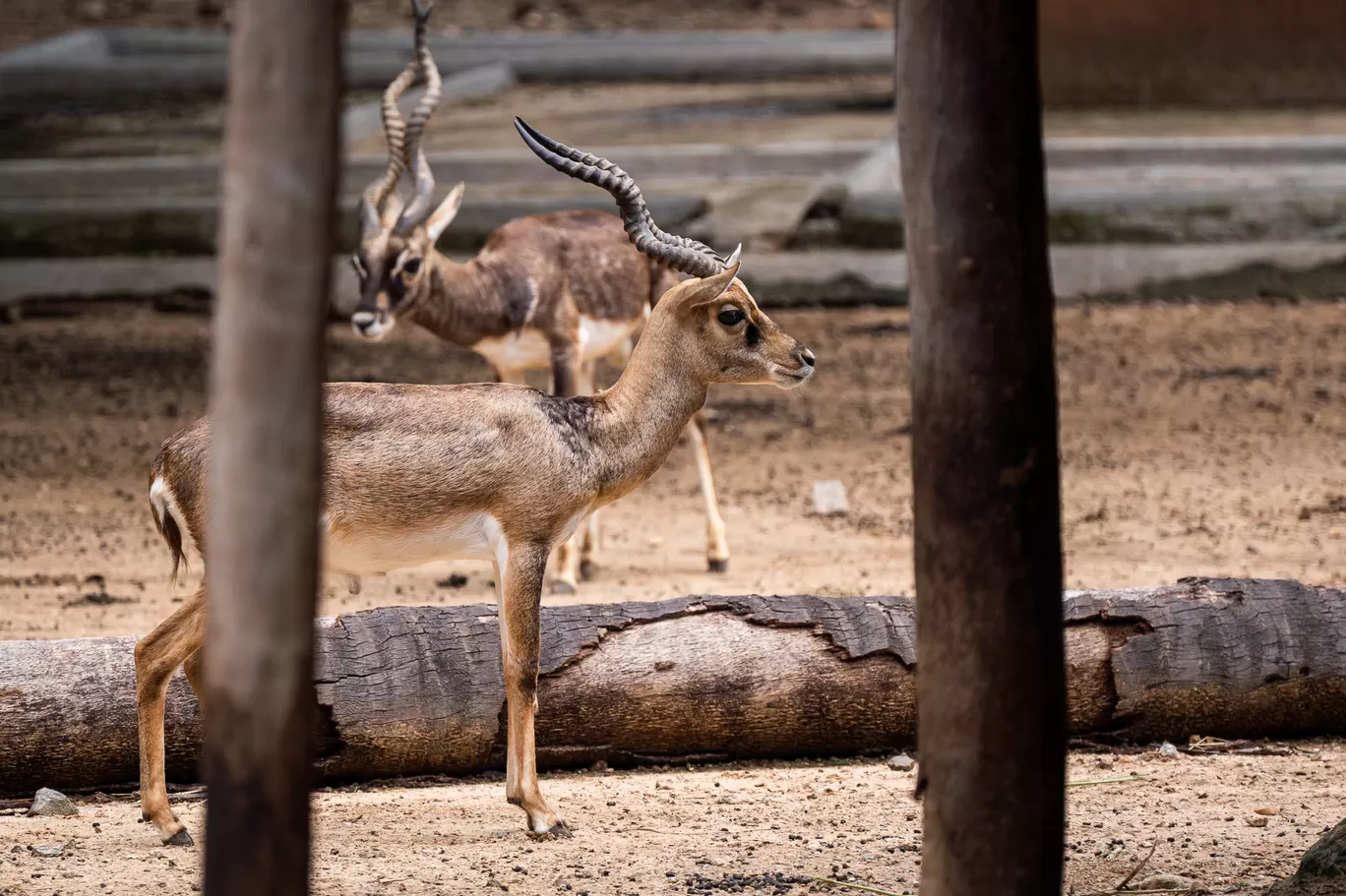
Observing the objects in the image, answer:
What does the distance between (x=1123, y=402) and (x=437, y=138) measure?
9.20 meters

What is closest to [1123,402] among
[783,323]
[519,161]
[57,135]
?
[783,323]

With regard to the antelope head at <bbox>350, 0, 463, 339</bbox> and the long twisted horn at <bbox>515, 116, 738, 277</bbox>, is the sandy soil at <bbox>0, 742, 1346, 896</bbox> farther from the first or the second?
the antelope head at <bbox>350, 0, 463, 339</bbox>

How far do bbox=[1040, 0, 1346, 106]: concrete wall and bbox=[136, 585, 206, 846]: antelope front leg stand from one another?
16.2m

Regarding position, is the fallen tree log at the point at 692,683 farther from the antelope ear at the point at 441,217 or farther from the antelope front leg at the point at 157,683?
the antelope ear at the point at 441,217

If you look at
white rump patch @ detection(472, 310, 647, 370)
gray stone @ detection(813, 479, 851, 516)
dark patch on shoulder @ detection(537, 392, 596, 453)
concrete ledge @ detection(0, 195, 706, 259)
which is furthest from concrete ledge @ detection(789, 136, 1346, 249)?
dark patch on shoulder @ detection(537, 392, 596, 453)

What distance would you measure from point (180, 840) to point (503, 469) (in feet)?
4.42

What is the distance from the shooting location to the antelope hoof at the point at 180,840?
491cm

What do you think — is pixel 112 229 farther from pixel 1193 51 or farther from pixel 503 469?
pixel 1193 51

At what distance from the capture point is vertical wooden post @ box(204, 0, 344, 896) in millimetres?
2748

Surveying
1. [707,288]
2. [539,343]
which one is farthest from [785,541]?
[707,288]

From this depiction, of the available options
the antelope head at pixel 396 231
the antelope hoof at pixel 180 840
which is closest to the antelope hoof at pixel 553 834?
the antelope hoof at pixel 180 840

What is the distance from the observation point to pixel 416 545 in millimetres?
5254

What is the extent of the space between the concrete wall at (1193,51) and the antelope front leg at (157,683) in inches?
636

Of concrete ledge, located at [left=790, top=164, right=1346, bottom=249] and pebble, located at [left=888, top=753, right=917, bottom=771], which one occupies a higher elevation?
concrete ledge, located at [left=790, top=164, right=1346, bottom=249]
